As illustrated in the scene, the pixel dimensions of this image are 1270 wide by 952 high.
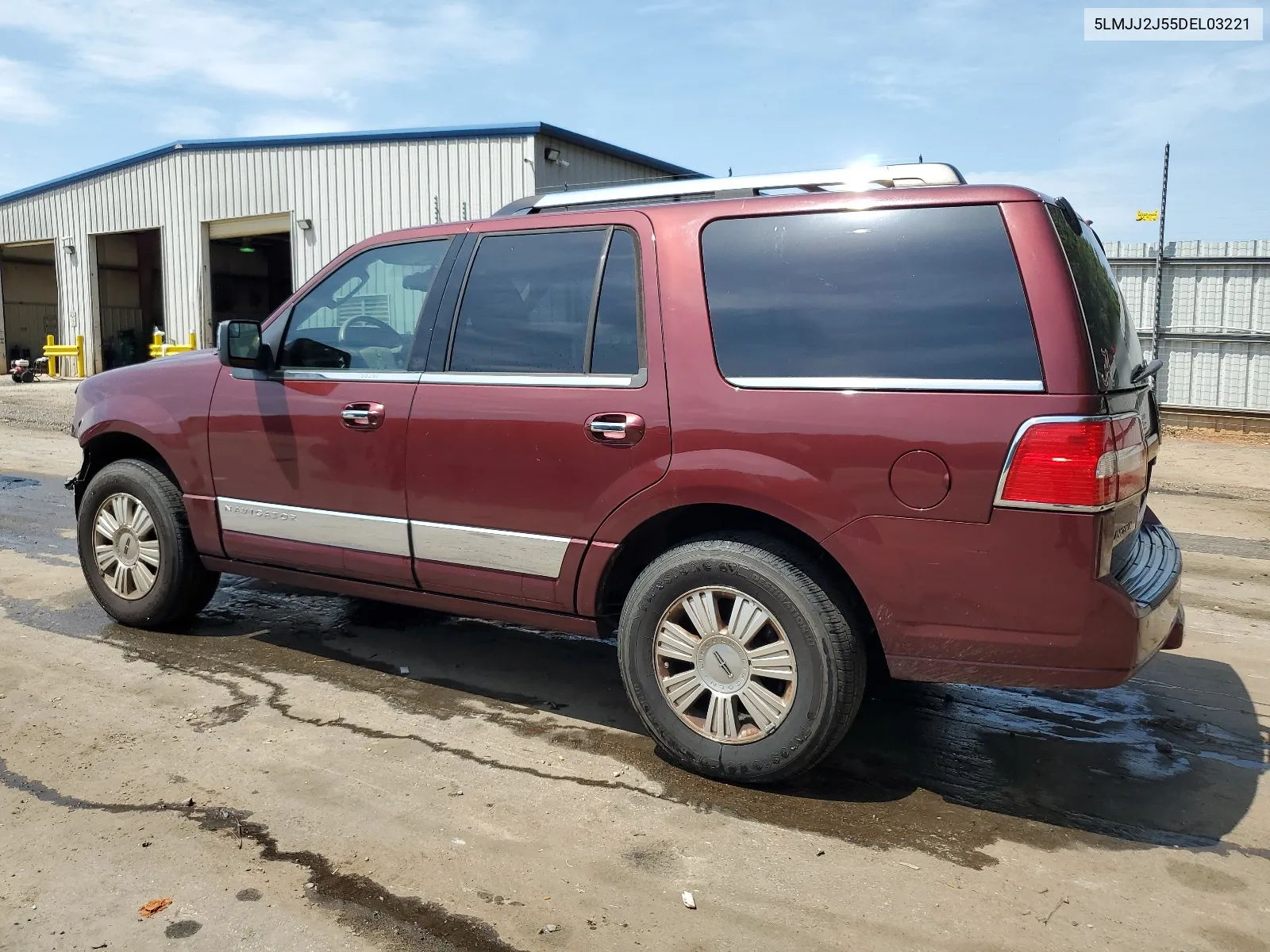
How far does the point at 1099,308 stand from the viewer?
126 inches

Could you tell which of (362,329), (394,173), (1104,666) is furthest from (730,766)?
(394,173)

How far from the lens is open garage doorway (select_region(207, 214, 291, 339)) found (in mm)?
28172

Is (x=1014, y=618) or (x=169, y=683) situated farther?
(x=169, y=683)

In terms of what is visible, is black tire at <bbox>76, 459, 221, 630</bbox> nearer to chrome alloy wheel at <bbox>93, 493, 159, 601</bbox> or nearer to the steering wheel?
chrome alloy wheel at <bbox>93, 493, 159, 601</bbox>

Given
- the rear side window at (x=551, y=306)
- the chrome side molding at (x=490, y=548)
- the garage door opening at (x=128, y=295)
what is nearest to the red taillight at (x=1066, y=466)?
the rear side window at (x=551, y=306)

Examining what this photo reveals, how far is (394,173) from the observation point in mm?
18500

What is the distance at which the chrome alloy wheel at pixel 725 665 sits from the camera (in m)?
3.43

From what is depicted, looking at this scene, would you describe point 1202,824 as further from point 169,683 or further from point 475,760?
point 169,683

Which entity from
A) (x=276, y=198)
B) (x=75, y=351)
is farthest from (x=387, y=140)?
(x=75, y=351)

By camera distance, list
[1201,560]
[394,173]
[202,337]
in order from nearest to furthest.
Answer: [1201,560]
[394,173]
[202,337]

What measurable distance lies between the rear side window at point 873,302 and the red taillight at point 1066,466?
158 mm

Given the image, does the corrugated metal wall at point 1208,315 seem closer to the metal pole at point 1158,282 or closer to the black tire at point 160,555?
the metal pole at point 1158,282

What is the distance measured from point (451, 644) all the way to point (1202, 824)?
3306 mm

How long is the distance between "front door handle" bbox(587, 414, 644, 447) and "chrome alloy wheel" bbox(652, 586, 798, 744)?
23.1 inches
